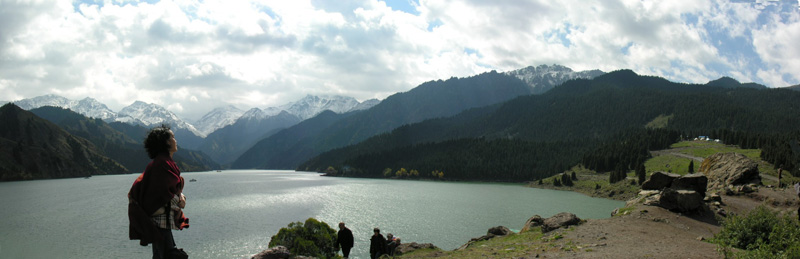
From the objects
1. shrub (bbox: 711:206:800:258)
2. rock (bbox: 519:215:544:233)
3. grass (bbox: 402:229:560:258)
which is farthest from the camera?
rock (bbox: 519:215:544:233)

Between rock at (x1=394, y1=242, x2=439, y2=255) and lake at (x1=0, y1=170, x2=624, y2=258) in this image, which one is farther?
lake at (x1=0, y1=170, x2=624, y2=258)

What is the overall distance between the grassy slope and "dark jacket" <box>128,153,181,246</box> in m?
15.7

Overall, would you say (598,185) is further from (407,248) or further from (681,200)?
(407,248)

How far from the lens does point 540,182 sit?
6294 inches

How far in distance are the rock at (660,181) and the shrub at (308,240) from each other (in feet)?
91.1

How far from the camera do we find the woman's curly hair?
7.14 metres

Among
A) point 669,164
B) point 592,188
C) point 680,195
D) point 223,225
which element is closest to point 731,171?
point 680,195

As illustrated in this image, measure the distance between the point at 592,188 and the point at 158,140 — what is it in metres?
139

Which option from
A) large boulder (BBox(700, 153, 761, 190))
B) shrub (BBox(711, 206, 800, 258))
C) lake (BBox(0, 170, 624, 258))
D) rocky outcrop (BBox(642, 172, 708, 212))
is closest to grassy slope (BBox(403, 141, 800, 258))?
shrub (BBox(711, 206, 800, 258))

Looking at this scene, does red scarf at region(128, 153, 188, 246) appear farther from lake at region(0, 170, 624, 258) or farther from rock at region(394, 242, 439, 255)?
Answer: lake at region(0, 170, 624, 258)

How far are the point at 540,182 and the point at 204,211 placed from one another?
12684 cm

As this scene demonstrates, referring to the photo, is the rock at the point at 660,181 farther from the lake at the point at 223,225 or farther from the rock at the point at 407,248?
the rock at the point at 407,248

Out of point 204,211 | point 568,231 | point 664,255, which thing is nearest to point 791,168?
point 568,231

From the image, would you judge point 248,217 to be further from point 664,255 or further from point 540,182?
point 540,182
